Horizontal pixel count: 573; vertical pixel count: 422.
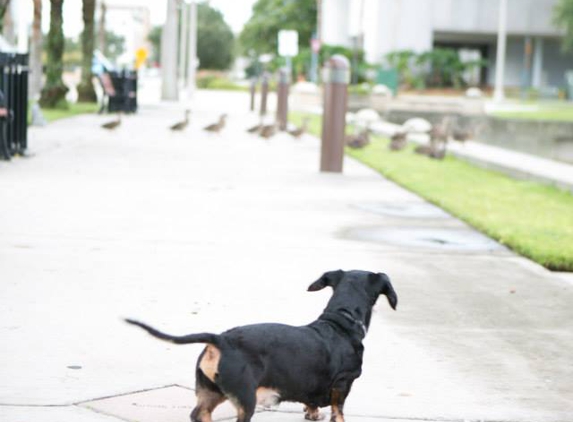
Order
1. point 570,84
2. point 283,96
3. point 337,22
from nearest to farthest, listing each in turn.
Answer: point 283,96, point 570,84, point 337,22

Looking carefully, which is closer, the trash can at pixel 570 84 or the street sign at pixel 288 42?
the street sign at pixel 288 42

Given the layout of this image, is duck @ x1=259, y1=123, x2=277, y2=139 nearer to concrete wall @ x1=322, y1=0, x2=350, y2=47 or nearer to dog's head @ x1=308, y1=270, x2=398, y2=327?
dog's head @ x1=308, y1=270, x2=398, y2=327

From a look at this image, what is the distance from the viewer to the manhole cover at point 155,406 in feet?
18.7

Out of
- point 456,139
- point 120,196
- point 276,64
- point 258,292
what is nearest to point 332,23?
point 276,64

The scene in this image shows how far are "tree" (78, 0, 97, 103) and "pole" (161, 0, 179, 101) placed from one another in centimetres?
574

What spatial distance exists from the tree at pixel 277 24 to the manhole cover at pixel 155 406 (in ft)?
338

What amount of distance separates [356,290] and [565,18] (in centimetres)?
6794

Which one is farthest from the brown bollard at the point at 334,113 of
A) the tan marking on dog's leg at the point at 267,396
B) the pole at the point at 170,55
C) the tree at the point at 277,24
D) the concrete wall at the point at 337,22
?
the tree at the point at 277,24

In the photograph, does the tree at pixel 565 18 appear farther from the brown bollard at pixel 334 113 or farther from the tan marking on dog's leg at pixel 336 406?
the tan marking on dog's leg at pixel 336 406

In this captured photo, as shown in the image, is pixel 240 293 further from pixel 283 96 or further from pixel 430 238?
pixel 283 96

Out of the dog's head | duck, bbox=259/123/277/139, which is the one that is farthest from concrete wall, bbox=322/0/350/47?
the dog's head

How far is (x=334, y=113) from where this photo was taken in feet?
61.7

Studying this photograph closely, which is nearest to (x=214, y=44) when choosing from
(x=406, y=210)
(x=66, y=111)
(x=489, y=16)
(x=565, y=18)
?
(x=489, y=16)

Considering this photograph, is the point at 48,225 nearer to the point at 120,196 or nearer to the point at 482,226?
the point at 120,196
